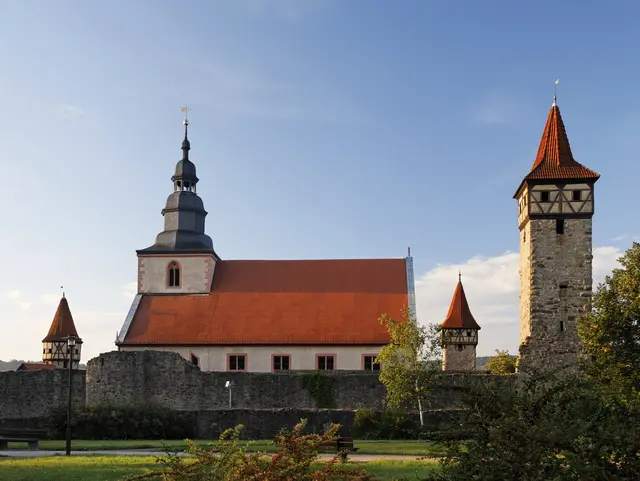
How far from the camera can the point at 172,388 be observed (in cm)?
3341

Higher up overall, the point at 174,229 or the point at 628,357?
the point at 174,229

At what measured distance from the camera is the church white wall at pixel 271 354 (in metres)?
39.0


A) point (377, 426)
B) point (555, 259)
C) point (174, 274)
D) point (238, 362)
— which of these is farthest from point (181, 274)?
point (555, 259)

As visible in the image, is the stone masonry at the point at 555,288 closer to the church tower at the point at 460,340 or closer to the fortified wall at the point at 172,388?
the fortified wall at the point at 172,388

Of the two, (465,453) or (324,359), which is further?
(324,359)

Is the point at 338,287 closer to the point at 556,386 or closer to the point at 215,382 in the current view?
the point at 215,382

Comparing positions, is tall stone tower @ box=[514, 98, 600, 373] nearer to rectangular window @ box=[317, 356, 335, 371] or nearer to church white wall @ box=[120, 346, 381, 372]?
church white wall @ box=[120, 346, 381, 372]

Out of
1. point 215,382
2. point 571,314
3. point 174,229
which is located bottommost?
point 215,382

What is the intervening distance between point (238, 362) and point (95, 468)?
2393 cm

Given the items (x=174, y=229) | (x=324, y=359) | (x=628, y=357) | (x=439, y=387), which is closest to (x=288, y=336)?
(x=324, y=359)

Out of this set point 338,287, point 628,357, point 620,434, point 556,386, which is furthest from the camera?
point 338,287

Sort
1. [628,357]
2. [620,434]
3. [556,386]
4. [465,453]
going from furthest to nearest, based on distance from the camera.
Result: [628,357]
[556,386]
[465,453]
[620,434]

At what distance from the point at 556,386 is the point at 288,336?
32642 mm

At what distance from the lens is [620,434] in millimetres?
5879
